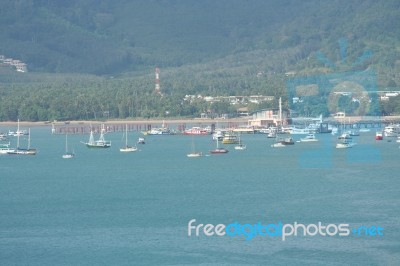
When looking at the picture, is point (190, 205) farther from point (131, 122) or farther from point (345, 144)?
point (131, 122)

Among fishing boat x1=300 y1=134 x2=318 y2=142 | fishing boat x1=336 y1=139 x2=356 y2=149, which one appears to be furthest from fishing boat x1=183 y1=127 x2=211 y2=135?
fishing boat x1=336 y1=139 x2=356 y2=149

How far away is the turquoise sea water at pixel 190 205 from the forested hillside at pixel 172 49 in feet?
75.4

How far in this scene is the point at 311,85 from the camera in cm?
6322

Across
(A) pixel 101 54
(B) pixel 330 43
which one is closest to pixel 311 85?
(B) pixel 330 43

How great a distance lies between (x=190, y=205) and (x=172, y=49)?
86732mm

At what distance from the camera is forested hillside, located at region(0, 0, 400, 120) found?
76500mm

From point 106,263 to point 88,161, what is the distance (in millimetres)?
20247

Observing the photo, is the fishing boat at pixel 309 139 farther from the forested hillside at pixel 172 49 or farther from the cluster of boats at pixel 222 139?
the forested hillside at pixel 172 49

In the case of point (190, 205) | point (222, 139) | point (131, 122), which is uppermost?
point (131, 122)

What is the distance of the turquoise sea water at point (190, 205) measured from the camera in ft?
78.3

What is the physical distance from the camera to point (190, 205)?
2948 centimetres

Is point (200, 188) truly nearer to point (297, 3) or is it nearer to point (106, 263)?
point (106, 263)

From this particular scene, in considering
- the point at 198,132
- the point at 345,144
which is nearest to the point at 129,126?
the point at 198,132

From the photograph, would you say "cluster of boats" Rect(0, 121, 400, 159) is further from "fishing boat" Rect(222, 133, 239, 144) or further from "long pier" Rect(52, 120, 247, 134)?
"long pier" Rect(52, 120, 247, 134)
